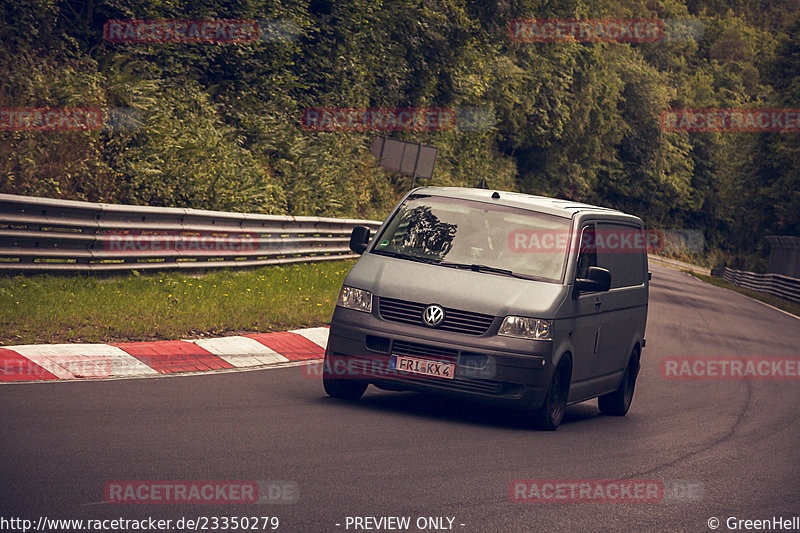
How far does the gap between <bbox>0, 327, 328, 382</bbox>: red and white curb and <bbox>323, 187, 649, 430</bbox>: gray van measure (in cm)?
168

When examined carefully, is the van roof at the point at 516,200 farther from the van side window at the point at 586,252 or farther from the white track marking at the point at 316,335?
the white track marking at the point at 316,335

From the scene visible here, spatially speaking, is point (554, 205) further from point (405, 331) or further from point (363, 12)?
point (363, 12)

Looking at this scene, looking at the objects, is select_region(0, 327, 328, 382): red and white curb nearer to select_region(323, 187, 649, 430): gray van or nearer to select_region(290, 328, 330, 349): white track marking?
select_region(290, 328, 330, 349): white track marking

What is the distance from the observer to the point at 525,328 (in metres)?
8.92

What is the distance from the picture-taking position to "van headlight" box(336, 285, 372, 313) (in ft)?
30.1

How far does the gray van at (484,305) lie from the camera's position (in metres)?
8.88

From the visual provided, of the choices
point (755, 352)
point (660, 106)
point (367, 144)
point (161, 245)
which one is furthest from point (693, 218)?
point (161, 245)

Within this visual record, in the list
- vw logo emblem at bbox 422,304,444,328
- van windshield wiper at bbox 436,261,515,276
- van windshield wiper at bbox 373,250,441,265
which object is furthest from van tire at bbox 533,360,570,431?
van windshield wiper at bbox 373,250,441,265

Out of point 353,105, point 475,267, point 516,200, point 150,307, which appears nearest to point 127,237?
point 150,307

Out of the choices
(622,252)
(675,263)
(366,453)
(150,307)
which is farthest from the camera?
(675,263)

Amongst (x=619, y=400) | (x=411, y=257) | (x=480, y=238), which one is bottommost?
(x=619, y=400)

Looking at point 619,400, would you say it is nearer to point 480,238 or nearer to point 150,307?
point 480,238

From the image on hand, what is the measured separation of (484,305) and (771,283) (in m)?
44.7

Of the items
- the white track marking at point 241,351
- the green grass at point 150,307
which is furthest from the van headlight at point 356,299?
the green grass at point 150,307
